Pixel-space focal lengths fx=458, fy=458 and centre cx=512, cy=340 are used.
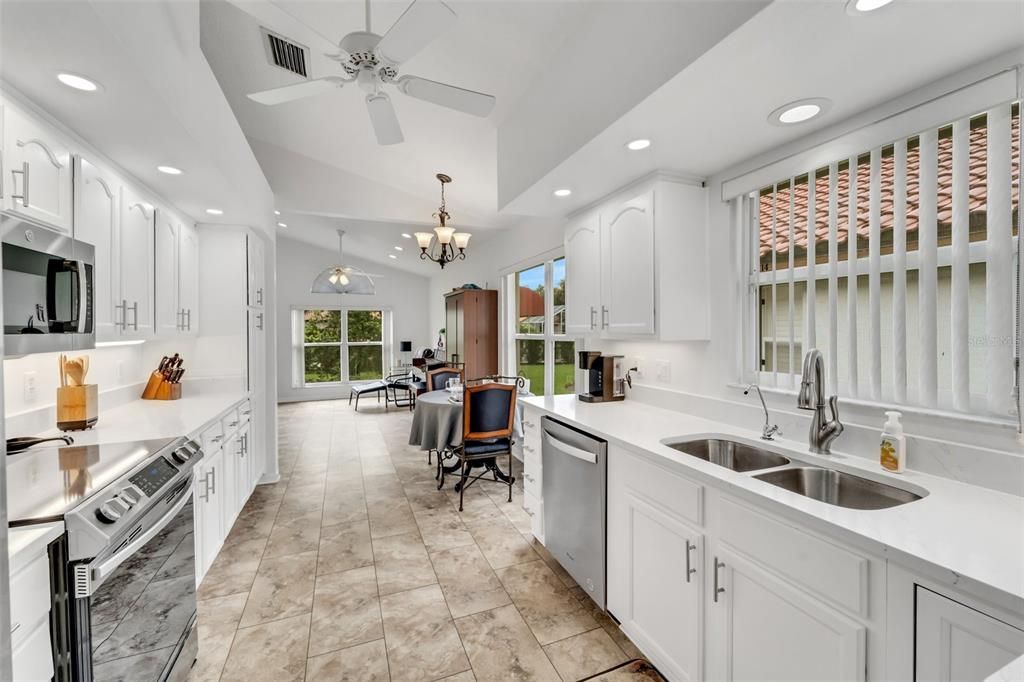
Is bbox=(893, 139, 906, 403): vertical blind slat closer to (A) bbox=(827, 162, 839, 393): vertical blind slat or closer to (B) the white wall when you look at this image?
(A) bbox=(827, 162, 839, 393): vertical blind slat

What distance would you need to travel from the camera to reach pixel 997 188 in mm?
1382

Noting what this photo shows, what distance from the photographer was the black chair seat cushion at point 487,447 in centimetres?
373

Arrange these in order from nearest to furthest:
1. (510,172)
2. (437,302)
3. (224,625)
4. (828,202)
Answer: (828,202)
(224,625)
(510,172)
(437,302)

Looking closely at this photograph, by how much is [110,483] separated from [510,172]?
2.49 m

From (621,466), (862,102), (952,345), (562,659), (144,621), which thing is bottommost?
(562,659)

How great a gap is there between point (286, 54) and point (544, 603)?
2955 mm

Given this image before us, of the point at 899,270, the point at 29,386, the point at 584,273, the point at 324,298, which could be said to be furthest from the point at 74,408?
the point at 324,298

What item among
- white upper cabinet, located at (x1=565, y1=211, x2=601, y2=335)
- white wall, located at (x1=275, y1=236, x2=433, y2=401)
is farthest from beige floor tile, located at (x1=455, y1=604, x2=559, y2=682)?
white wall, located at (x1=275, y1=236, x2=433, y2=401)

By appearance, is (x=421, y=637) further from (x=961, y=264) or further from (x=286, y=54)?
(x=286, y=54)

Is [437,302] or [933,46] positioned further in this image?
[437,302]

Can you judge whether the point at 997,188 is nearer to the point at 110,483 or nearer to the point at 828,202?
the point at 828,202

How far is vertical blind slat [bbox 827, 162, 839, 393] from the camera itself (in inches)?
72.3

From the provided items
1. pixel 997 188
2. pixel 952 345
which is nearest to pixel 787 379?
pixel 952 345

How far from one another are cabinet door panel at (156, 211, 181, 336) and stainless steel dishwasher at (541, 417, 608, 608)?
240 centimetres
